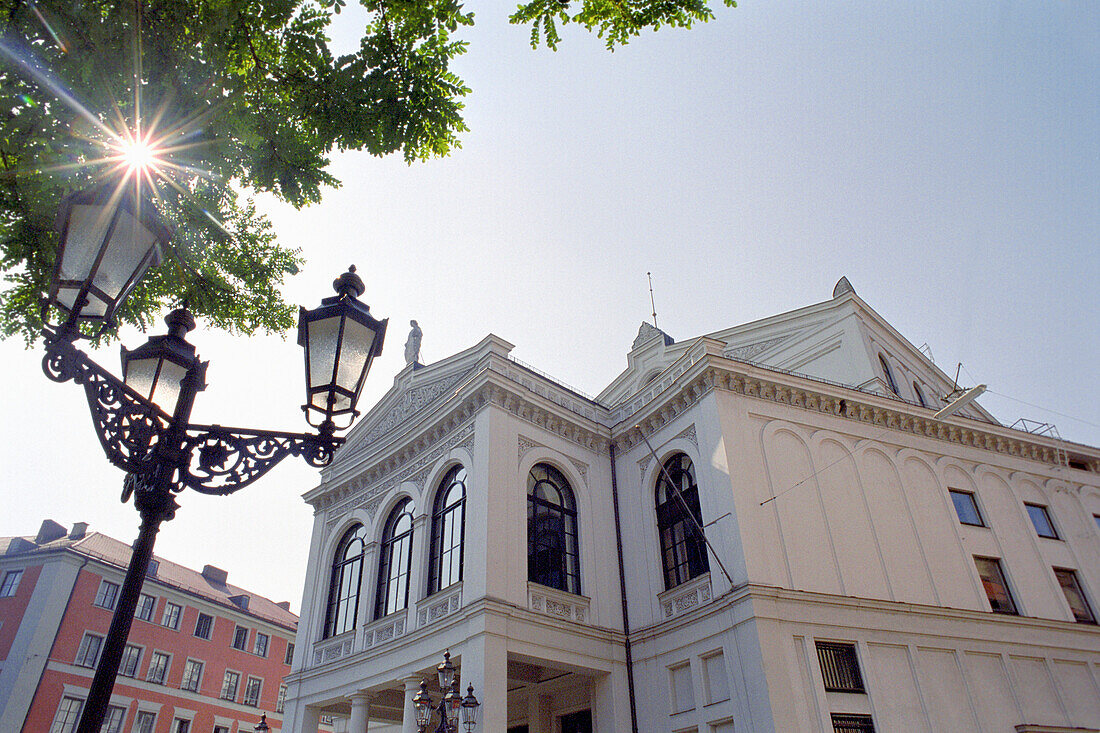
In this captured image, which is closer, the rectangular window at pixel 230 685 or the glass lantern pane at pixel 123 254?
the glass lantern pane at pixel 123 254

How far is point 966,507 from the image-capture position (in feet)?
67.2

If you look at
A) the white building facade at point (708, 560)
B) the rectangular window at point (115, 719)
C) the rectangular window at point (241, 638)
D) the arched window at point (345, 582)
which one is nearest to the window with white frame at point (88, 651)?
the rectangular window at point (115, 719)

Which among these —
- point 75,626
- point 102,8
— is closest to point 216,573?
point 75,626

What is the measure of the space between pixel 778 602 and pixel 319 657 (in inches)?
528

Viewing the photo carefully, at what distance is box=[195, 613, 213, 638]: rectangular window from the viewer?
38.2 metres

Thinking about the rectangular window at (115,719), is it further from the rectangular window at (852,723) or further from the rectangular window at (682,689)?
the rectangular window at (852,723)

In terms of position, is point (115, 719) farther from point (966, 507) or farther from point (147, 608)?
point (966, 507)

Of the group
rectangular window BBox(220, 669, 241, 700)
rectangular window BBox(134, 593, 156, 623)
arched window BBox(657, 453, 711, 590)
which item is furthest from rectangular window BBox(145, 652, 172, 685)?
arched window BBox(657, 453, 711, 590)

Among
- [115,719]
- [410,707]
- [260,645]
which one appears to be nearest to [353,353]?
[410,707]

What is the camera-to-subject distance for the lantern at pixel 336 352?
4.66 metres

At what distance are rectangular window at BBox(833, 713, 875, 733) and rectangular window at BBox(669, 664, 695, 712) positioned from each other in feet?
9.85

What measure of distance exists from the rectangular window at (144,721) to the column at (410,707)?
25517 mm

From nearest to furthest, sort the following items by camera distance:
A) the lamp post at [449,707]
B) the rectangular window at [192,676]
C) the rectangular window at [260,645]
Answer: the lamp post at [449,707] → the rectangular window at [192,676] → the rectangular window at [260,645]

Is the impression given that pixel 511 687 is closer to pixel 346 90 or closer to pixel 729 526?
pixel 729 526
